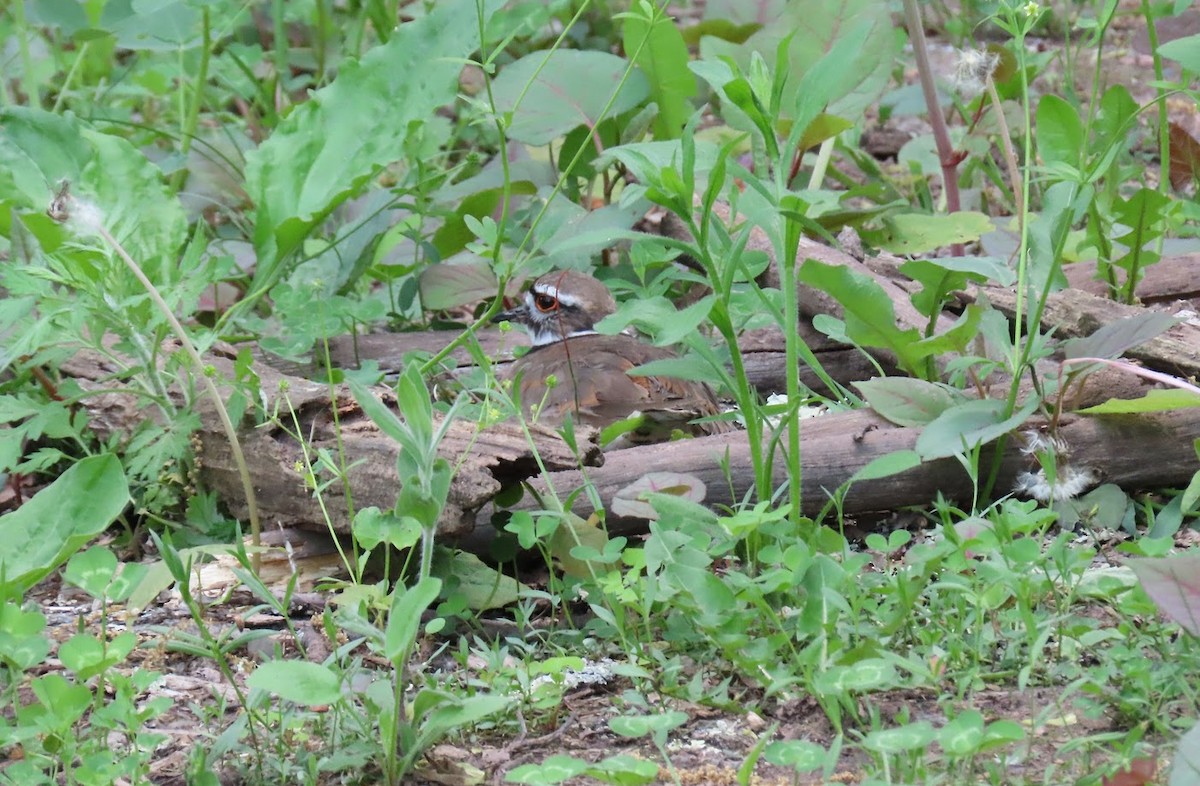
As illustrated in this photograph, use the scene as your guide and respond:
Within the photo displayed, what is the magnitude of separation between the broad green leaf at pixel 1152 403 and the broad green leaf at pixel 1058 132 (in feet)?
2.44

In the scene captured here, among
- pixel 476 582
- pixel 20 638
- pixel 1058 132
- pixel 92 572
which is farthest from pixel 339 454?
pixel 1058 132

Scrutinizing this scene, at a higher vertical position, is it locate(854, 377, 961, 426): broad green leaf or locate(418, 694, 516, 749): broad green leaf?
locate(418, 694, 516, 749): broad green leaf

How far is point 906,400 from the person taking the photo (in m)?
3.39

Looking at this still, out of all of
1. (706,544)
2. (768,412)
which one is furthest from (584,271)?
(706,544)

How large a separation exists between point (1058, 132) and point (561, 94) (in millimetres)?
1851

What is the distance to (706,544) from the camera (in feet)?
8.95

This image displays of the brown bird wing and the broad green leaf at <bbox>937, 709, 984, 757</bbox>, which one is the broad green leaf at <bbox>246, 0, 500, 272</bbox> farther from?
the broad green leaf at <bbox>937, 709, 984, 757</bbox>

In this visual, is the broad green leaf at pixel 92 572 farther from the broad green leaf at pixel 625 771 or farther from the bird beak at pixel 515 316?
the bird beak at pixel 515 316

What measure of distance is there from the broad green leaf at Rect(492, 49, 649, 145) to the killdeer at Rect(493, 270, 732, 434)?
0.54 m

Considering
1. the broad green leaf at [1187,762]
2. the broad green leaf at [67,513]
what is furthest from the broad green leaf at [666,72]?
the broad green leaf at [1187,762]

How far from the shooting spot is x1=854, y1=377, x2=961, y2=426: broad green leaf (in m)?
3.37

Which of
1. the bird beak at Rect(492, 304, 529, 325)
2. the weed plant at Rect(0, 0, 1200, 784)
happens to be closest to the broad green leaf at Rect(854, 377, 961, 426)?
the weed plant at Rect(0, 0, 1200, 784)

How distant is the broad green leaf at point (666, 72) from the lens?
4766 mm

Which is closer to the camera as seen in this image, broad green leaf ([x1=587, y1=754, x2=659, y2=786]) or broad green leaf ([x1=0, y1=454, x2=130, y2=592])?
broad green leaf ([x1=587, y1=754, x2=659, y2=786])
